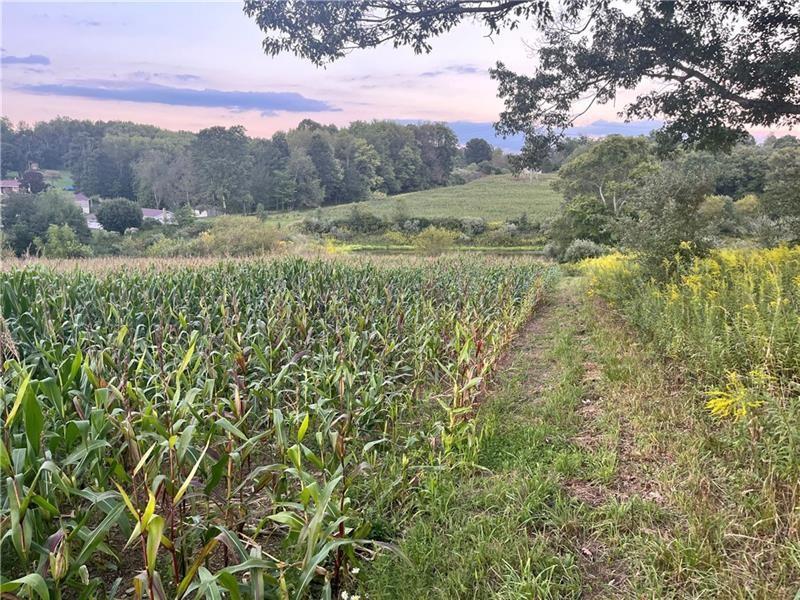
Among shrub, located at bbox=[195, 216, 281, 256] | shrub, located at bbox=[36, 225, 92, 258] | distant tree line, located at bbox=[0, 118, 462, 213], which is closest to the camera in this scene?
shrub, located at bbox=[36, 225, 92, 258]

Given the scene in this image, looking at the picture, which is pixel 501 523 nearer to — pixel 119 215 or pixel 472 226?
pixel 119 215

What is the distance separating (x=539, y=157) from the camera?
30.1 feet

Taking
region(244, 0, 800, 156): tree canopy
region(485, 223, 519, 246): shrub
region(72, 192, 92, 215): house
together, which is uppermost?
region(244, 0, 800, 156): tree canopy

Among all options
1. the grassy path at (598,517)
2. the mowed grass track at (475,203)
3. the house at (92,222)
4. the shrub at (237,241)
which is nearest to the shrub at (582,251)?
the shrub at (237,241)

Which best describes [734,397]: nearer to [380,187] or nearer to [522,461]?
[522,461]

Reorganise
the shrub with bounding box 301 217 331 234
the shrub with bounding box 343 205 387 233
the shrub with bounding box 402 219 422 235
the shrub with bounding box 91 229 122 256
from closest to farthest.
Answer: the shrub with bounding box 91 229 122 256 → the shrub with bounding box 301 217 331 234 → the shrub with bounding box 402 219 422 235 → the shrub with bounding box 343 205 387 233

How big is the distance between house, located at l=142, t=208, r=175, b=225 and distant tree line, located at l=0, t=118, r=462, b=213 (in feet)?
2.51

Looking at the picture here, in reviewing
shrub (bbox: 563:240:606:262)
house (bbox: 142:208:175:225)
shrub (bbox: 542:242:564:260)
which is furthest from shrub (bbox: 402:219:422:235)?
house (bbox: 142:208:175:225)

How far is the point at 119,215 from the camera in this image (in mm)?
35312

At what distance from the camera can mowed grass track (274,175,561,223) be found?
50844 mm

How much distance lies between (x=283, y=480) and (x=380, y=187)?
6720 cm

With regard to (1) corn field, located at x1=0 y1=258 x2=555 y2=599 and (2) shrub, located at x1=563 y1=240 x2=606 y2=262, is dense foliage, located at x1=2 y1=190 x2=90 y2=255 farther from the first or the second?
(2) shrub, located at x1=563 y1=240 x2=606 y2=262

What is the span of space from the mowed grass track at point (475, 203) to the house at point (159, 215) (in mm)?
9945

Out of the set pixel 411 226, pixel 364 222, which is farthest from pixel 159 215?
pixel 411 226
